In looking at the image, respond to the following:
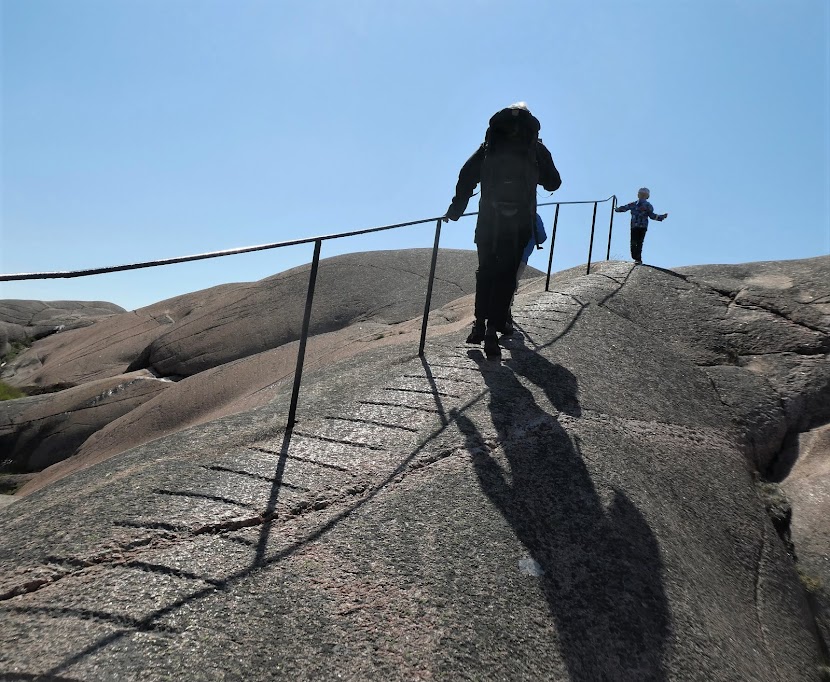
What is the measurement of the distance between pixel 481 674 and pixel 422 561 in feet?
1.48

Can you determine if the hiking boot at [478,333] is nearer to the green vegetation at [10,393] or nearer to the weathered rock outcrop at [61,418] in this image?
the weathered rock outcrop at [61,418]

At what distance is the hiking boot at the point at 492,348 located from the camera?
4.17 metres

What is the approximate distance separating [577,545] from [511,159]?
2662mm

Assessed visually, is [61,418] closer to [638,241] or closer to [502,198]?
[502,198]

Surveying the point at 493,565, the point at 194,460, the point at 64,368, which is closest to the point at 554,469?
the point at 493,565

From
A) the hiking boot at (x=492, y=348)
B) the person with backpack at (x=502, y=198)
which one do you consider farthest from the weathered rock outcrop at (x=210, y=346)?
the hiking boot at (x=492, y=348)

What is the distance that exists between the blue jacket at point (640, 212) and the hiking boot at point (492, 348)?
212 inches

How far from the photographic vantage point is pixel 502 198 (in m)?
4.13

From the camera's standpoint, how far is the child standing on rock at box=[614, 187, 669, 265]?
8.59 meters

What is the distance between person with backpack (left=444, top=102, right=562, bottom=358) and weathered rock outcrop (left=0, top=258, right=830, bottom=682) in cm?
55

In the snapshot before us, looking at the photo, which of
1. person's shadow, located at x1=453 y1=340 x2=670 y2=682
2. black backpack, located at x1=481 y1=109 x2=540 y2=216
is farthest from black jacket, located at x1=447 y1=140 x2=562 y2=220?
person's shadow, located at x1=453 y1=340 x2=670 y2=682

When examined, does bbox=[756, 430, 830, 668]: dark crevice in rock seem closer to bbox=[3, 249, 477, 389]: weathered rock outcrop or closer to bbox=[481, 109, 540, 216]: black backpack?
bbox=[481, 109, 540, 216]: black backpack

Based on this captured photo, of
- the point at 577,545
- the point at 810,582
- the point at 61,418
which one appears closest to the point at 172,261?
the point at 577,545

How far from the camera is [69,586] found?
1892mm
